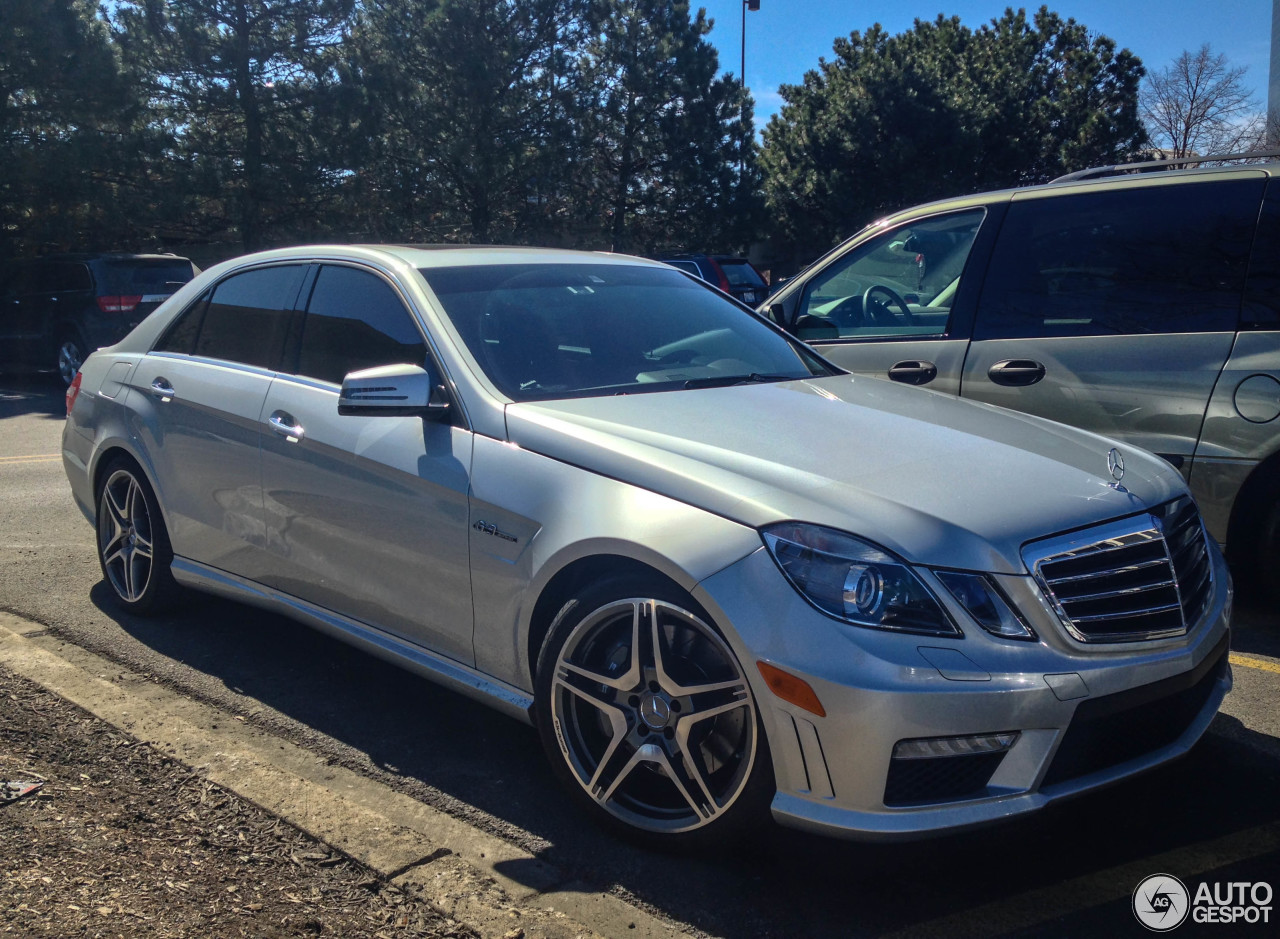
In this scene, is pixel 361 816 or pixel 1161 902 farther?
pixel 361 816

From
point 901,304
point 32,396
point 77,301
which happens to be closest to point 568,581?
point 901,304

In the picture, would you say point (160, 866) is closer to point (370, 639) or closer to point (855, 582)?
point (370, 639)

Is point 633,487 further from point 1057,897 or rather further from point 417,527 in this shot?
point 1057,897

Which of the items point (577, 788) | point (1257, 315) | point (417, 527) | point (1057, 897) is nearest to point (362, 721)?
point (417, 527)

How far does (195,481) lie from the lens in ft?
14.5

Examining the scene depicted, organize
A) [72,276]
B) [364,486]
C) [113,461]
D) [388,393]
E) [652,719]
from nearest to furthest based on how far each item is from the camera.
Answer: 1. [652,719]
2. [388,393]
3. [364,486]
4. [113,461]
5. [72,276]

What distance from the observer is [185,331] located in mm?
4875

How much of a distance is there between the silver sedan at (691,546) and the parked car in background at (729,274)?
15194 millimetres

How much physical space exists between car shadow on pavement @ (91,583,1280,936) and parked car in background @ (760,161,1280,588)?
1303 mm

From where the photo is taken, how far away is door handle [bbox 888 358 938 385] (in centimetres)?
521

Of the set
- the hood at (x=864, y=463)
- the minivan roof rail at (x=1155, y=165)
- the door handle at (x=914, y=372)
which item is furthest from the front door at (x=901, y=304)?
the hood at (x=864, y=463)

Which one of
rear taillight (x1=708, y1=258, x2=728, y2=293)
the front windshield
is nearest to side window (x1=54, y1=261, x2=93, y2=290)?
rear taillight (x1=708, y1=258, x2=728, y2=293)

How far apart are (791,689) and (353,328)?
2255 mm

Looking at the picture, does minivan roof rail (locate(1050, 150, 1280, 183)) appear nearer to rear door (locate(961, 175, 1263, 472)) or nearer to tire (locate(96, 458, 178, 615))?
rear door (locate(961, 175, 1263, 472))
